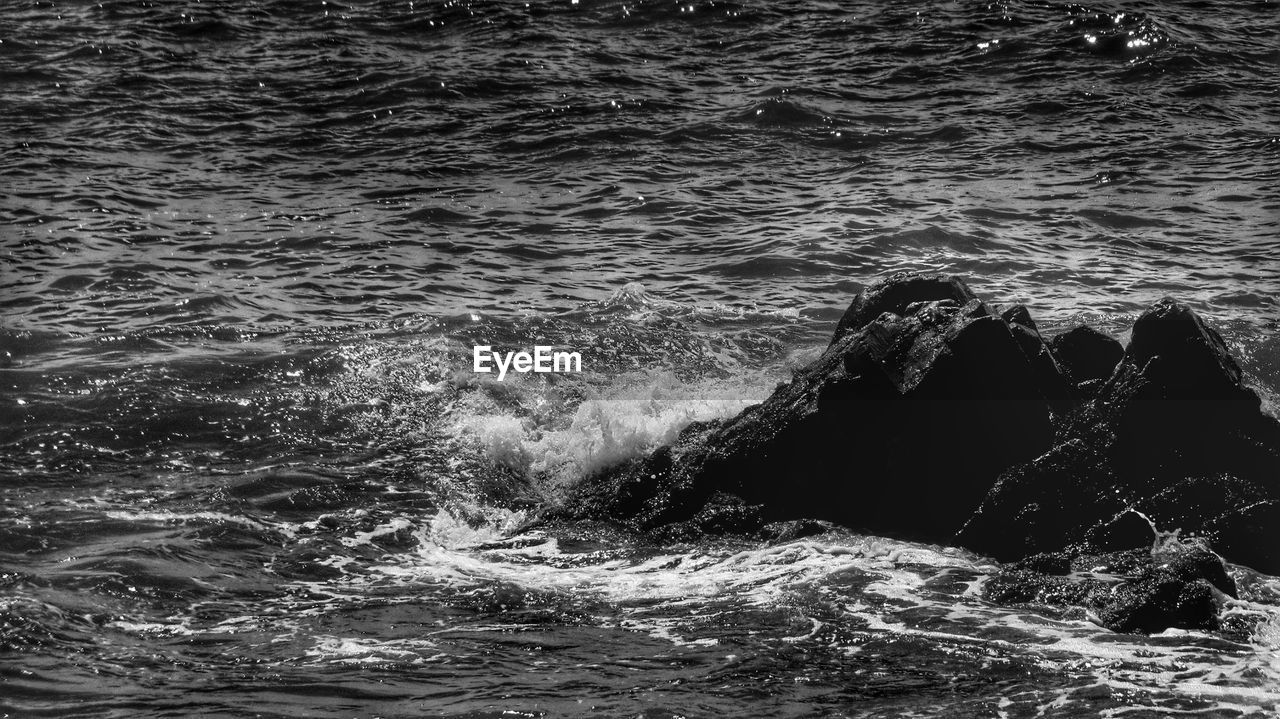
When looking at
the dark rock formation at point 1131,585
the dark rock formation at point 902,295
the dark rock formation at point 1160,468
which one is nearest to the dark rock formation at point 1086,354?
the dark rock formation at point 1160,468

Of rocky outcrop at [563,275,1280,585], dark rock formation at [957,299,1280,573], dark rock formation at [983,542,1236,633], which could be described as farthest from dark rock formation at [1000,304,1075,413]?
dark rock formation at [983,542,1236,633]

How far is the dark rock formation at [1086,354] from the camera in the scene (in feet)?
29.9

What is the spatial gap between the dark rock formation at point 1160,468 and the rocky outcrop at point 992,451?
0.03 feet

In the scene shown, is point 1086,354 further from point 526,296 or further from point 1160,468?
point 526,296

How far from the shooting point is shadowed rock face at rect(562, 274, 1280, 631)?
26.0ft

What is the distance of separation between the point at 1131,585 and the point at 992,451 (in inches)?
64.3

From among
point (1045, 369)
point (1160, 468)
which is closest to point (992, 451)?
point (1045, 369)

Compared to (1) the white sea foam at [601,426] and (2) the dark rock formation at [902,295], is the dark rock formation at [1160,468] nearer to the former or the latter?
(2) the dark rock formation at [902,295]

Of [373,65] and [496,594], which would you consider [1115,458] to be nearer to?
[496,594]

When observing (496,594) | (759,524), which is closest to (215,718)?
(496,594)

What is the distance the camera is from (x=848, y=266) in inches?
545

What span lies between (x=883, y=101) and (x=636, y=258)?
5.33 meters

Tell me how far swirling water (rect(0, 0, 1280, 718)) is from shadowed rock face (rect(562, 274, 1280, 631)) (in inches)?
12.4

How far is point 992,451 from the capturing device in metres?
8.38
